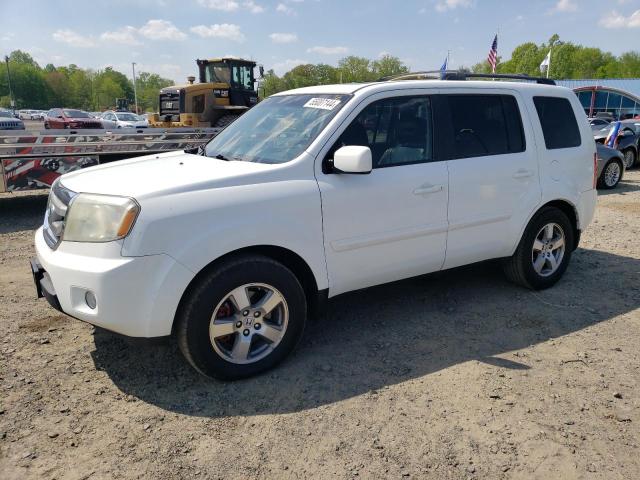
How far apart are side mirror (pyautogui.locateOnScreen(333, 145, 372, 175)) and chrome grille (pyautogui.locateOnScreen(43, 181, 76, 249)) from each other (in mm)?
1649

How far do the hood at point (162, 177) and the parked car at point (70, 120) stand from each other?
26660mm

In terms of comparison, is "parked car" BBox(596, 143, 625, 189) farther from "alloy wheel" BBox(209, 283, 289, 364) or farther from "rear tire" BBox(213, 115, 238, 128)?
"rear tire" BBox(213, 115, 238, 128)

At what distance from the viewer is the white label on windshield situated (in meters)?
3.61

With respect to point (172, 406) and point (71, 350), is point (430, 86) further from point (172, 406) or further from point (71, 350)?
point (71, 350)

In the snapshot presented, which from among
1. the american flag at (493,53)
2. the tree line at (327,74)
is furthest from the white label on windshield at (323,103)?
the tree line at (327,74)

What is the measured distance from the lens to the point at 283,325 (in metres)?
3.34

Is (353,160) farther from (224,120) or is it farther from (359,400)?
(224,120)

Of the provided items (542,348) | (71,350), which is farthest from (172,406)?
(542,348)

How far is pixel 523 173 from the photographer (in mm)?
4348

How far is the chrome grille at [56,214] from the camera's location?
3115 mm

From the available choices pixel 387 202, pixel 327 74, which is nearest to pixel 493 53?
pixel 387 202

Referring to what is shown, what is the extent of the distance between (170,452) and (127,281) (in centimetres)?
92

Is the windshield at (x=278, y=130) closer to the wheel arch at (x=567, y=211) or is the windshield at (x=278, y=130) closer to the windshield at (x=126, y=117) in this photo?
the wheel arch at (x=567, y=211)

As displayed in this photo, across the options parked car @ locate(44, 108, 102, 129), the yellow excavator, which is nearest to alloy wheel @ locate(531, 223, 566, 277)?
the yellow excavator
